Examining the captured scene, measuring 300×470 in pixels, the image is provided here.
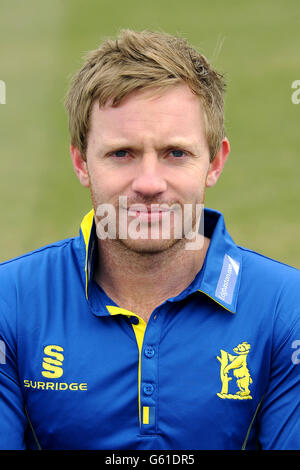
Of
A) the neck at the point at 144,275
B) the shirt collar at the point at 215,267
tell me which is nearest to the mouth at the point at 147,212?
the neck at the point at 144,275

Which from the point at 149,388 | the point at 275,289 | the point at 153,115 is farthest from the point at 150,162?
the point at 149,388

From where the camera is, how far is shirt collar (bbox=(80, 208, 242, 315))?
3096mm

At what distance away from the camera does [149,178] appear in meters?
2.93

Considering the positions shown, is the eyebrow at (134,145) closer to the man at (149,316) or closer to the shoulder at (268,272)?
the man at (149,316)

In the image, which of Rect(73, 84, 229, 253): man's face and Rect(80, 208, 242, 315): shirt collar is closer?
Rect(73, 84, 229, 253): man's face

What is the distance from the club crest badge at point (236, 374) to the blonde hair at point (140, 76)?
818 mm

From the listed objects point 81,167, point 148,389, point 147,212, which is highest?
point 81,167

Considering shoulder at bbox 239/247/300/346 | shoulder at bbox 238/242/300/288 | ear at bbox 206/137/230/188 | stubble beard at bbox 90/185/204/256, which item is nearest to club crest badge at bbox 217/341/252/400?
shoulder at bbox 239/247/300/346

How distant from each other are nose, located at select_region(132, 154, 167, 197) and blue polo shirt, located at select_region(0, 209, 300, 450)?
17.0 inches

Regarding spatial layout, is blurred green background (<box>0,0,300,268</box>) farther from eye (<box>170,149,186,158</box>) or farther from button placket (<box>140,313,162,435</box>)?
button placket (<box>140,313,162,435</box>)

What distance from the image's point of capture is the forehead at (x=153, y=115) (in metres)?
2.96

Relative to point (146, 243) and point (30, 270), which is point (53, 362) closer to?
point (30, 270)

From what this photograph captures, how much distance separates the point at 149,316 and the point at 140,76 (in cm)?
94

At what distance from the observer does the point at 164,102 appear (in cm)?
298
